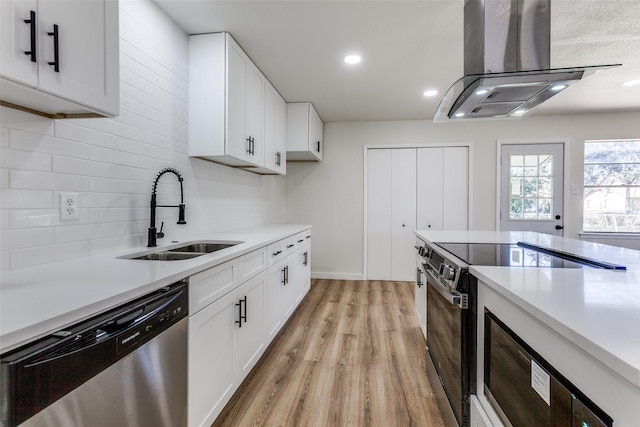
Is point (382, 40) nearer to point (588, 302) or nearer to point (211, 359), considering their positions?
point (588, 302)

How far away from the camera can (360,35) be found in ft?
7.50

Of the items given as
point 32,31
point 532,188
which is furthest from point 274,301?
point 532,188

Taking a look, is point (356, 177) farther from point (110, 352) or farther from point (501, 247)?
point (110, 352)

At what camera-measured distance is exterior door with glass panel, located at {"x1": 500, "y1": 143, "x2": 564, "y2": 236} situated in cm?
422

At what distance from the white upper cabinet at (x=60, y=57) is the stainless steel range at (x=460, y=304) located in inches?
66.6

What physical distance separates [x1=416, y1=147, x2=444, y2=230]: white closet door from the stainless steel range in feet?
8.53

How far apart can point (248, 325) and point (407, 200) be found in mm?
3293

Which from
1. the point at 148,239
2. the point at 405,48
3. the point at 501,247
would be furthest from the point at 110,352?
the point at 405,48

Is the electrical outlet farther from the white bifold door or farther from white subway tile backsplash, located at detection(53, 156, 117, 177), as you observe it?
the white bifold door

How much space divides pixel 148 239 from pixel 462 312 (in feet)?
5.79

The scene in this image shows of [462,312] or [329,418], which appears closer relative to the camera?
[462,312]

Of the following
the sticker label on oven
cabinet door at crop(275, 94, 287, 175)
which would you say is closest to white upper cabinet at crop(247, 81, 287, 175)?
cabinet door at crop(275, 94, 287, 175)

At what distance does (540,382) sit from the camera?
2.63 feet

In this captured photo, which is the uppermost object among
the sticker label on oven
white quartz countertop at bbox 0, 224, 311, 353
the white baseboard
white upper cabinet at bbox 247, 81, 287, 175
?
white upper cabinet at bbox 247, 81, 287, 175
